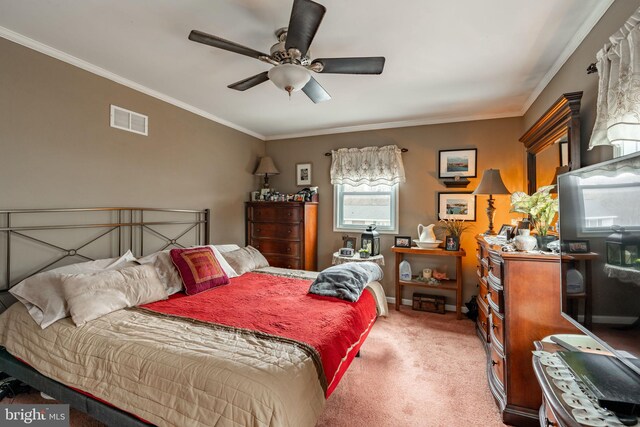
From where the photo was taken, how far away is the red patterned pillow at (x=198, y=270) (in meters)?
2.52

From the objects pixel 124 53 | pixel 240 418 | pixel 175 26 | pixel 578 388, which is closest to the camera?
pixel 578 388

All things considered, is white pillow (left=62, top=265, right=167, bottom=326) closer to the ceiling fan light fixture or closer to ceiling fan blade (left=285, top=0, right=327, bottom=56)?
the ceiling fan light fixture

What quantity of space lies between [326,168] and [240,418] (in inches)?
144

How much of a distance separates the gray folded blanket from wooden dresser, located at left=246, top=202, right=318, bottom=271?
1.50m

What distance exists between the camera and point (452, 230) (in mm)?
3719

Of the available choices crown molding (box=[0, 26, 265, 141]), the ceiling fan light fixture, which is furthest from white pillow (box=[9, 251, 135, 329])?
the ceiling fan light fixture

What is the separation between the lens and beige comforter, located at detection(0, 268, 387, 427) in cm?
121

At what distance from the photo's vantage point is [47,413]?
1.75 m

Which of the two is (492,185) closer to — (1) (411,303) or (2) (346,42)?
(1) (411,303)

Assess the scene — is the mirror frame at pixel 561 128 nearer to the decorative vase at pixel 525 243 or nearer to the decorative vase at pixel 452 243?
the decorative vase at pixel 525 243

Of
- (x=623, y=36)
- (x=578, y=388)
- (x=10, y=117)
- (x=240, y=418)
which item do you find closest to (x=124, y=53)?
(x=10, y=117)

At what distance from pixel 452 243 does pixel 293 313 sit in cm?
246

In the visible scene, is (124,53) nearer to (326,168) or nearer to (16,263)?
(16,263)

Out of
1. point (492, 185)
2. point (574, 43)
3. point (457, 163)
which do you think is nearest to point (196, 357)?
point (574, 43)
